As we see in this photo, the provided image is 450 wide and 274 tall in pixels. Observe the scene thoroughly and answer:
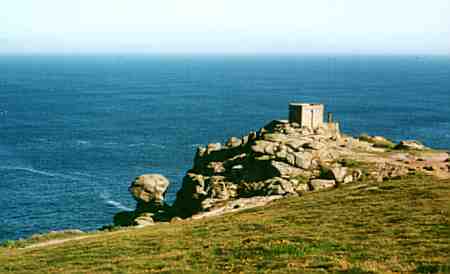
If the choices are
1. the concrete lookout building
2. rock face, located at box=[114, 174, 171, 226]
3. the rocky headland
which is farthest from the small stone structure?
rock face, located at box=[114, 174, 171, 226]

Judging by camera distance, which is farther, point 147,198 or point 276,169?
point 147,198

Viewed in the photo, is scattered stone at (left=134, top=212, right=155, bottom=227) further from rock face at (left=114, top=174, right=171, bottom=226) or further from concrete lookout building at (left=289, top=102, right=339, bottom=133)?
concrete lookout building at (left=289, top=102, right=339, bottom=133)

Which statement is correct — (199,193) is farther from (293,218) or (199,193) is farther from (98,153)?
(98,153)

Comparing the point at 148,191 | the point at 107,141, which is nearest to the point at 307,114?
the point at 148,191

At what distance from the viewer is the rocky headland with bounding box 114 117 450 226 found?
189 ft

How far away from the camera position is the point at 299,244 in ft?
87.9

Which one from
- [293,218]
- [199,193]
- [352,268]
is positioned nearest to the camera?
[352,268]

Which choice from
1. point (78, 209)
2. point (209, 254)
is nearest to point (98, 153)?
point (78, 209)

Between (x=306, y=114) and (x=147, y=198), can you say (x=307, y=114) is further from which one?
(x=147, y=198)

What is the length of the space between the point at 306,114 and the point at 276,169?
14.9 m

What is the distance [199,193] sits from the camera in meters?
64.5

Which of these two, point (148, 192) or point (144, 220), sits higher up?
point (148, 192)

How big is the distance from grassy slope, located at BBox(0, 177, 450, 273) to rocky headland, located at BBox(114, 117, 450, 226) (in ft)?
49.6

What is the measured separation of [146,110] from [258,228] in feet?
499
